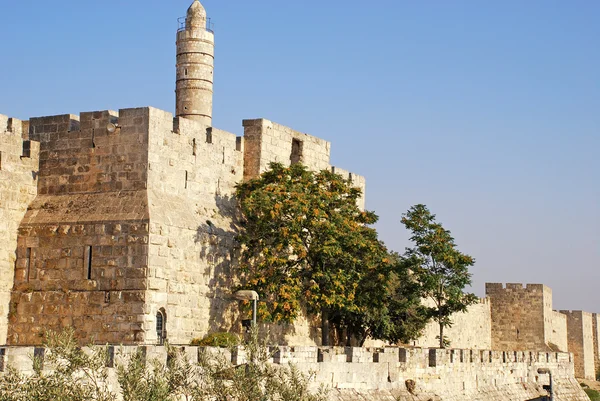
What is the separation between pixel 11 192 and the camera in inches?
884

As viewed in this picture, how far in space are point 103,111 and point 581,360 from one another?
36.9 metres

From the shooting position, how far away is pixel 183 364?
14.2 m

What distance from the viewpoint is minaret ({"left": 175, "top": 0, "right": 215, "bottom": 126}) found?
108 ft

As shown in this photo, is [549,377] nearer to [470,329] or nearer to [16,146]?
[470,329]

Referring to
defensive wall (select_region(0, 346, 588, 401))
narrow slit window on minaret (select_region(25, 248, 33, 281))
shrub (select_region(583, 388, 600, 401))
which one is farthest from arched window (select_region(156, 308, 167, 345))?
shrub (select_region(583, 388, 600, 401))

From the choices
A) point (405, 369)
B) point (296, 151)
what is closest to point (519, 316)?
point (296, 151)

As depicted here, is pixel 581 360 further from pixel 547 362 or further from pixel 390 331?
pixel 390 331

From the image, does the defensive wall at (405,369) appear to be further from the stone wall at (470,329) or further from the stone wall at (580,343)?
the stone wall at (580,343)

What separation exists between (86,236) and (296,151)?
765 cm

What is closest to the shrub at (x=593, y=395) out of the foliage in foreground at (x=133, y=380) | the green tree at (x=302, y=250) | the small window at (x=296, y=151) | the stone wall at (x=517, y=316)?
the stone wall at (x=517, y=316)

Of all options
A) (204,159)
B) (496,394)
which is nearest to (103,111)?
(204,159)

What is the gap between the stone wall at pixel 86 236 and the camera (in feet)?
70.7

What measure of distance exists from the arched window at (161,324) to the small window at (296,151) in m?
7.31

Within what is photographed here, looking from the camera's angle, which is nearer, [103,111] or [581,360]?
[103,111]
